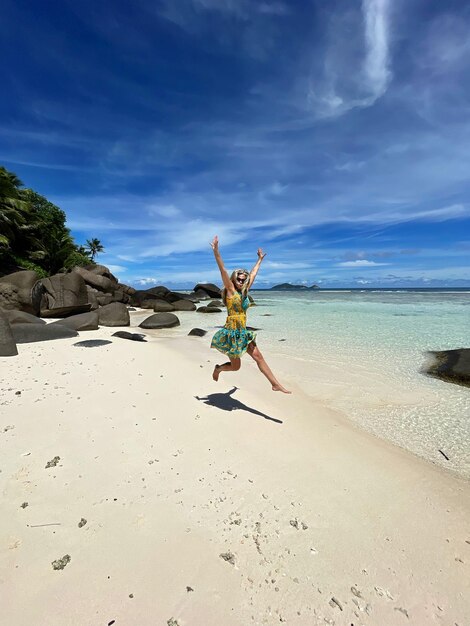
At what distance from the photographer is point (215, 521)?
2.56 m

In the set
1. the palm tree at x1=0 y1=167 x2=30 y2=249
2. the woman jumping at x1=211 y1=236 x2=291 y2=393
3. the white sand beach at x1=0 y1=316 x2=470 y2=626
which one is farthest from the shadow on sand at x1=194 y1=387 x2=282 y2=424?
the palm tree at x1=0 y1=167 x2=30 y2=249

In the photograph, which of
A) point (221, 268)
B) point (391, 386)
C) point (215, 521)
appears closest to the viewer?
point (215, 521)

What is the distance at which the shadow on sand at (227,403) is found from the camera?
490cm

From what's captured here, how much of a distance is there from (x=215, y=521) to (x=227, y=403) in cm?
265

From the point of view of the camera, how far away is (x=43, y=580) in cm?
198

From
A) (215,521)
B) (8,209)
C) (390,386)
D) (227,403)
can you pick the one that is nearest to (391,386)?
(390,386)

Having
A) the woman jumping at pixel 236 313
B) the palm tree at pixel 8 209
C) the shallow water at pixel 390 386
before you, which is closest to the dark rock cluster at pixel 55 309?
the shallow water at pixel 390 386

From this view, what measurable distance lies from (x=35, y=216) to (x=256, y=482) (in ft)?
123

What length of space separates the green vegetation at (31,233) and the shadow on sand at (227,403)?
2670 cm

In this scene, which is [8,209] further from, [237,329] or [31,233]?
[237,329]

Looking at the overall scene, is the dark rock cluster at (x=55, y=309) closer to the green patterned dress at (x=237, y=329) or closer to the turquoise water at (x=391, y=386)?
the turquoise water at (x=391, y=386)

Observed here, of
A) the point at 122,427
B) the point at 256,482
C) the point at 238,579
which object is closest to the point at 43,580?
the point at 238,579

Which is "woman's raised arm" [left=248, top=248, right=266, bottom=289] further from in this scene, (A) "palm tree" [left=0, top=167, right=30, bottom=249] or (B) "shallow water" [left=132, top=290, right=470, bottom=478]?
(A) "palm tree" [left=0, top=167, right=30, bottom=249]

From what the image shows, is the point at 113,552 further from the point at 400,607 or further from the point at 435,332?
the point at 435,332
